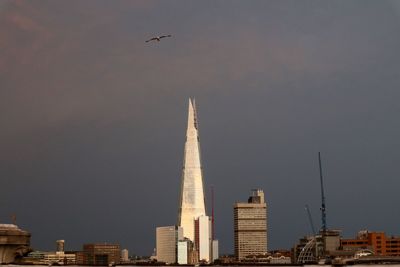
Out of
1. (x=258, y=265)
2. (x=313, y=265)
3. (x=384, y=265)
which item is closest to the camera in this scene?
(x=384, y=265)

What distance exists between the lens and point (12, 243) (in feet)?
151

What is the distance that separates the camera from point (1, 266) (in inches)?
Answer: 1788

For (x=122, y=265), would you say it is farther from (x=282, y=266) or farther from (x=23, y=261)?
(x=282, y=266)

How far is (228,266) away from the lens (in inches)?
1620

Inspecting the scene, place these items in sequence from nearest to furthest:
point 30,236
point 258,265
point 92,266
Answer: point 258,265, point 92,266, point 30,236

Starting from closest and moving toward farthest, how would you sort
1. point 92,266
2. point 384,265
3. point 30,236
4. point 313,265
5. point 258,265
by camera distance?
1. point 384,265
2. point 313,265
3. point 258,265
4. point 92,266
5. point 30,236

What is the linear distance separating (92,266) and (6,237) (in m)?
6.08

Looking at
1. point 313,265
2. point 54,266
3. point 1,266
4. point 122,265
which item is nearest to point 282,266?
point 313,265

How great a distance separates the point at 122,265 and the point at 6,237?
25.2 feet

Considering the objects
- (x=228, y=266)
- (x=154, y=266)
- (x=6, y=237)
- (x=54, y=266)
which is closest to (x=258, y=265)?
(x=228, y=266)

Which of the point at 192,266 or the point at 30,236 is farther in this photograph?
the point at 30,236

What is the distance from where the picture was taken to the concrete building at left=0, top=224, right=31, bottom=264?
45625 mm

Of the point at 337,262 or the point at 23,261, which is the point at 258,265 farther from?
the point at 23,261

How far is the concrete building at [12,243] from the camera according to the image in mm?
45625
